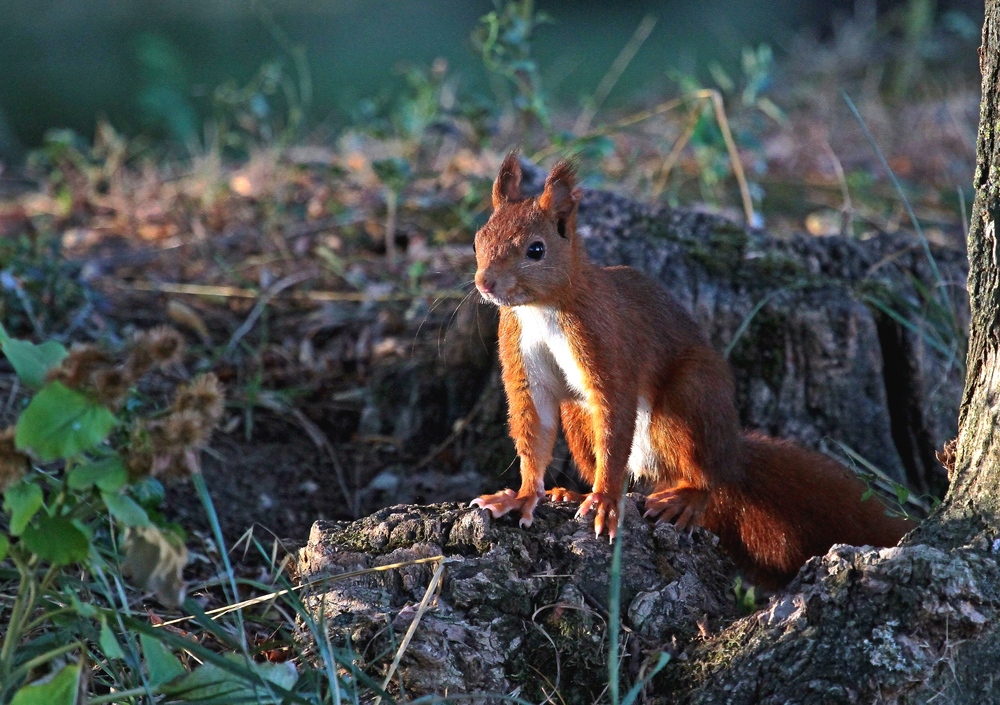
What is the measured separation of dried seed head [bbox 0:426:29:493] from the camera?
58.3 inches

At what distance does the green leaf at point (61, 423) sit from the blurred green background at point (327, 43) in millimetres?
5542

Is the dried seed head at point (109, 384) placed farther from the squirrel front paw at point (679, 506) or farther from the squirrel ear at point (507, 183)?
the squirrel front paw at point (679, 506)

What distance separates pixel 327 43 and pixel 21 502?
27.8ft

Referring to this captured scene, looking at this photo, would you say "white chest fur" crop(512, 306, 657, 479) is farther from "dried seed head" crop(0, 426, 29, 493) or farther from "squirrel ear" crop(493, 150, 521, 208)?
"dried seed head" crop(0, 426, 29, 493)

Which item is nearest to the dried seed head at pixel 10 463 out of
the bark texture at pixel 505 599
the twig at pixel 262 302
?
the bark texture at pixel 505 599

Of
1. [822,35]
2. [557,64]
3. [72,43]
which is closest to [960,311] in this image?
[557,64]

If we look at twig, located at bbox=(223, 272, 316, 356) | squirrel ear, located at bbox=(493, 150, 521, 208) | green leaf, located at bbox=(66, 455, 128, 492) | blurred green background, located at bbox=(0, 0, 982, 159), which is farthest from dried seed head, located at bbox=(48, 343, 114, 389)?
blurred green background, located at bbox=(0, 0, 982, 159)

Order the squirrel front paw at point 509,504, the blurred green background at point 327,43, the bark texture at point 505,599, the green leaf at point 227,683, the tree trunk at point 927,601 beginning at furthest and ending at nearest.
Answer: the blurred green background at point 327,43 → the squirrel front paw at point 509,504 → the bark texture at point 505,599 → the tree trunk at point 927,601 → the green leaf at point 227,683

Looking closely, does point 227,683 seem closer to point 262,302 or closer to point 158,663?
point 158,663

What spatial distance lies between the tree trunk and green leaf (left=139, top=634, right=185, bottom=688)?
865 millimetres

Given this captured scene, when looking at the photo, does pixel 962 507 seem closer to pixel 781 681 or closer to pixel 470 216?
pixel 781 681

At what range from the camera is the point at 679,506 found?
2387mm

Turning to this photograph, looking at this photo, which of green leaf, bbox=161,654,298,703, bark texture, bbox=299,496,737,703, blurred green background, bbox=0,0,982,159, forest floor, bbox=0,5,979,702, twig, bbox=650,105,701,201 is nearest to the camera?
green leaf, bbox=161,654,298,703

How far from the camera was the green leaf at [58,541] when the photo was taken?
1.47m
